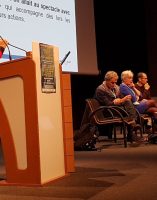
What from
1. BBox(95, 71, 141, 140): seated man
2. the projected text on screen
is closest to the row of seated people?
BBox(95, 71, 141, 140): seated man

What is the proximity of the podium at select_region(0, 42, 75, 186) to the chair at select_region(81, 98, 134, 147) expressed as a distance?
2.36m

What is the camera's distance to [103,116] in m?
5.69

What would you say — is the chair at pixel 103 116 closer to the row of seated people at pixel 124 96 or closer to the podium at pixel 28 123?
the row of seated people at pixel 124 96

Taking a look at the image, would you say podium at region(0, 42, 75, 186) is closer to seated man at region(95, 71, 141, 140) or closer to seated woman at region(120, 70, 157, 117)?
seated man at region(95, 71, 141, 140)

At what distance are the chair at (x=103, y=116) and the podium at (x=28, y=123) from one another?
2356mm

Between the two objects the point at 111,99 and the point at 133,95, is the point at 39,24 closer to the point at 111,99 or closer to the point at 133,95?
the point at 111,99

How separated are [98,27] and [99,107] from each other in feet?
10.8

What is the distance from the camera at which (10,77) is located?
2.82 metres

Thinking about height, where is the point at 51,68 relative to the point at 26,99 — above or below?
above

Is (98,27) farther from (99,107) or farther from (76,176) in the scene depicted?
(76,176)

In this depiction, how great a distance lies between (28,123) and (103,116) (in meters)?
3.00

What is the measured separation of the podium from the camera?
274cm

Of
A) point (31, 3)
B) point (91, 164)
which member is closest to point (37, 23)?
point (31, 3)

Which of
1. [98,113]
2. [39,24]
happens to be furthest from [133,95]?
[39,24]
